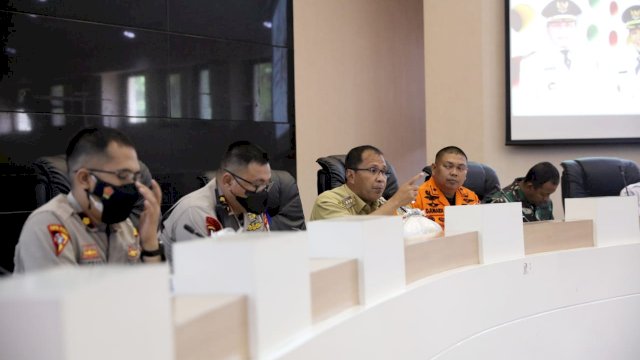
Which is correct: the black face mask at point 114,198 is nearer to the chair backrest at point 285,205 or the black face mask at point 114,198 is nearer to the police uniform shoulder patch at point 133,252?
the police uniform shoulder patch at point 133,252

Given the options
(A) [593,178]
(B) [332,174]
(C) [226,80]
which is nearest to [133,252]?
(B) [332,174]

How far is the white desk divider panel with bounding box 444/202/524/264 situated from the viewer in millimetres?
2393

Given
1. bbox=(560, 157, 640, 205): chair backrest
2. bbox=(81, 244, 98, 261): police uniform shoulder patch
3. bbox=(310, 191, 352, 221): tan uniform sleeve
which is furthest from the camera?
bbox=(560, 157, 640, 205): chair backrest

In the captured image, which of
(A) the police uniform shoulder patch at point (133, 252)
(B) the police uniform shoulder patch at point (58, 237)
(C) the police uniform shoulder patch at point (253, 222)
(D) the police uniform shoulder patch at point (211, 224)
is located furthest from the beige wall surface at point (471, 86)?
(B) the police uniform shoulder patch at point (58, 237)

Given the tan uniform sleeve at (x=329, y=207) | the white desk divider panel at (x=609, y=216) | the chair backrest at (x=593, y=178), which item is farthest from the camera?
the chair backrest at (x=593, y=178)

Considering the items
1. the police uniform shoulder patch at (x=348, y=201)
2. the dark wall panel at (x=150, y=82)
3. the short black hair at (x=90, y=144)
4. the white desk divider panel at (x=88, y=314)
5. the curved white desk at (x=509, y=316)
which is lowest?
the curved white desk at (x=509, y=316)

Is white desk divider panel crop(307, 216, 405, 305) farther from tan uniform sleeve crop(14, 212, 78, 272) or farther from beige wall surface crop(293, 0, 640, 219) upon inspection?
beige wall surface crop(293, 0, 640, 219)

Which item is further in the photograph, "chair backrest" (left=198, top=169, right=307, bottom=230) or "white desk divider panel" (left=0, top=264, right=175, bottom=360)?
"chair backrest" (left=198, top=169, right=307, bottom=230)

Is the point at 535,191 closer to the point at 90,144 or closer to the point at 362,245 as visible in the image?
the point at 362,245

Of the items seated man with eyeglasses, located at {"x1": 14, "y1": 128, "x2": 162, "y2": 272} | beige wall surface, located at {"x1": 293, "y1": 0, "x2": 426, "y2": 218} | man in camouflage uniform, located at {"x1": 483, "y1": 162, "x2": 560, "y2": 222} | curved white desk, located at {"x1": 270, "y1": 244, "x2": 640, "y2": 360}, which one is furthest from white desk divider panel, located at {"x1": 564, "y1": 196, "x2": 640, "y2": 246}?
beige wall surface, located at {"x1": 293, "y1": 0, "x2": 426, "y2": 218}

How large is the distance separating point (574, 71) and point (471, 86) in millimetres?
746

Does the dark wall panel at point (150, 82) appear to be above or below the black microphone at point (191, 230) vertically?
above

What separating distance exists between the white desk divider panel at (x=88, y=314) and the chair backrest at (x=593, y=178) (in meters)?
3.67

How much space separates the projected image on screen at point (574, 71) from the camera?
5176 mm
